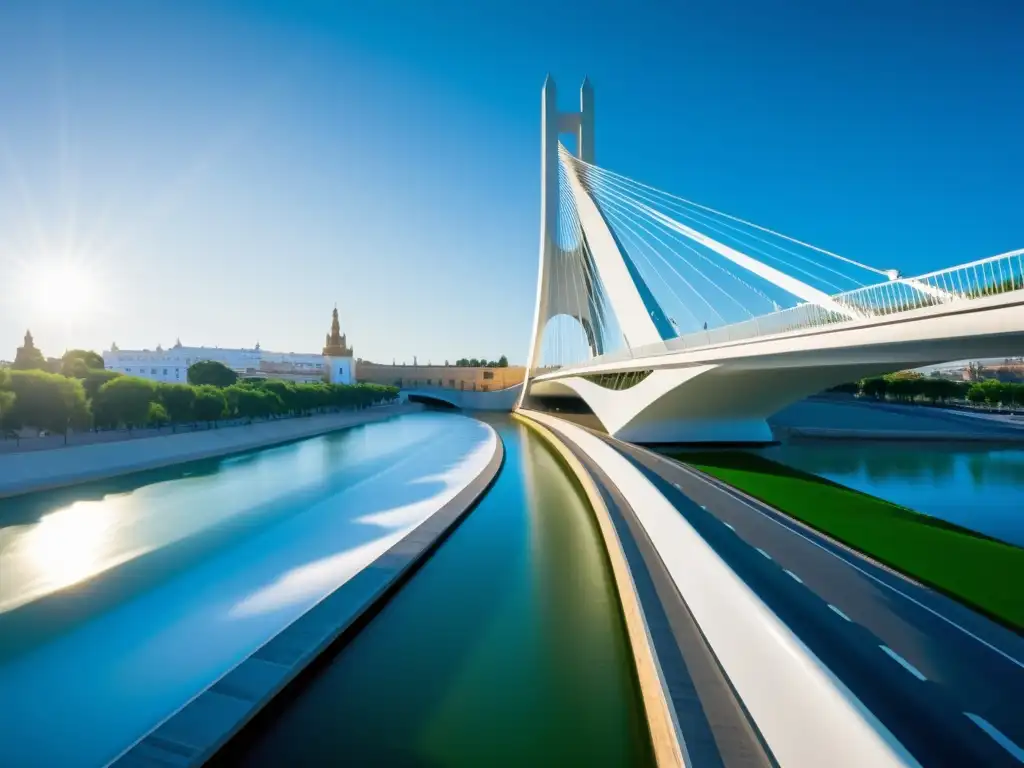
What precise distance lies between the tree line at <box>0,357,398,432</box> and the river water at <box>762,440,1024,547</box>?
19.4 metres

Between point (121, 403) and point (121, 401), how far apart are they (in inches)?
2.5

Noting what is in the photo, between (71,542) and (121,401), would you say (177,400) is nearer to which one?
(121,401)

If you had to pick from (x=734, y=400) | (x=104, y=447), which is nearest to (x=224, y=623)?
(x=104, y=447)

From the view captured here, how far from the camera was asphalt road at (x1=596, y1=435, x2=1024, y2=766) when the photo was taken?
2582 mm

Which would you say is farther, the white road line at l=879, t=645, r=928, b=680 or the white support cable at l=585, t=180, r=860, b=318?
the white support cable at l=585, t=180, r=860, b=318

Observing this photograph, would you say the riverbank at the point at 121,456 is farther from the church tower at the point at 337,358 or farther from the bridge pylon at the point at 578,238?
the church tower at the point at 337,358

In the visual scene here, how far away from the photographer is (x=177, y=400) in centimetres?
1970

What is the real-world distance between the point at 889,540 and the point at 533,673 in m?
5.04

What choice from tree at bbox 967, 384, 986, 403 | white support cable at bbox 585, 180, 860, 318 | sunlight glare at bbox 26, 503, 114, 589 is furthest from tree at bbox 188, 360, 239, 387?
tree at bbox 967, 384, 986, 403

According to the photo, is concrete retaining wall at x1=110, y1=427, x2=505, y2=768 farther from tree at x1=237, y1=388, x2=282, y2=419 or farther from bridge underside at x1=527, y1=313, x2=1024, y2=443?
tree at x1=237, y1=388, x2=282, y2=419

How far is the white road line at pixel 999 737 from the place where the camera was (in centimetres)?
243

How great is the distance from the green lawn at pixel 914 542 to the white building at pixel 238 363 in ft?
163

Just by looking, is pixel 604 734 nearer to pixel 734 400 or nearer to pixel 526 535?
pixel 526 535

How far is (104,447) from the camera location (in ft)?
46.8
